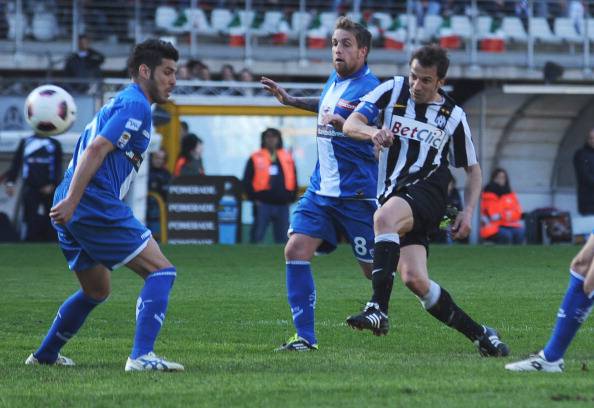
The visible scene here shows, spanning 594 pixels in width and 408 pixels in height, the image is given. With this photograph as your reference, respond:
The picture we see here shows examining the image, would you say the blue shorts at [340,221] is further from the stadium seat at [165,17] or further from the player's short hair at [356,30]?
the stadium seat at [165,17]

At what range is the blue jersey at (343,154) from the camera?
30.5ft

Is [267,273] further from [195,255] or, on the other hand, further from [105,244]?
[105,244]

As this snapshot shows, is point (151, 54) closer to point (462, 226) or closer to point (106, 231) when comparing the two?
point (106, 231)

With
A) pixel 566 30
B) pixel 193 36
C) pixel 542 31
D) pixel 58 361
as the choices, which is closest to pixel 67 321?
pixel 58 361

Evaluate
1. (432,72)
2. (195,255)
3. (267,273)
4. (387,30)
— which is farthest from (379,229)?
(387,30)

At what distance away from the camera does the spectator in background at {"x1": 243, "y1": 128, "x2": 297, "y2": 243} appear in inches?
882

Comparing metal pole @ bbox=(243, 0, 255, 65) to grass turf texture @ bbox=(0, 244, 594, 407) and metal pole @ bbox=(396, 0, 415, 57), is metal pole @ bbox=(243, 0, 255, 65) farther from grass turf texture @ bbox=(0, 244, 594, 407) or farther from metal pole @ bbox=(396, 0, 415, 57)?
grass turf texture @ bbox=(0, 244, 594, 407)

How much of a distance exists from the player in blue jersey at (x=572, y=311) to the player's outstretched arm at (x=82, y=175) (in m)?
2.45

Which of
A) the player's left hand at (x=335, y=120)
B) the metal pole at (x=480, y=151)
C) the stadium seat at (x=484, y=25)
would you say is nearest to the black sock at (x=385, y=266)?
the player's left hand at (x=335, y=120)

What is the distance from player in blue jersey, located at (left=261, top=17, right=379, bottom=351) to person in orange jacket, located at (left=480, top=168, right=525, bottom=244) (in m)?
15.6

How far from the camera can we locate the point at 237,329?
10422 mm

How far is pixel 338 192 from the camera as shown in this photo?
929cm

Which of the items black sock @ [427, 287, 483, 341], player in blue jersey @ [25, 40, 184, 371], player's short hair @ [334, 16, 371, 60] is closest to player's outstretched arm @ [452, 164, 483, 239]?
black sock @ [427, 287, 483, 341]

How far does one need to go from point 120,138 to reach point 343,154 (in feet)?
7.06
